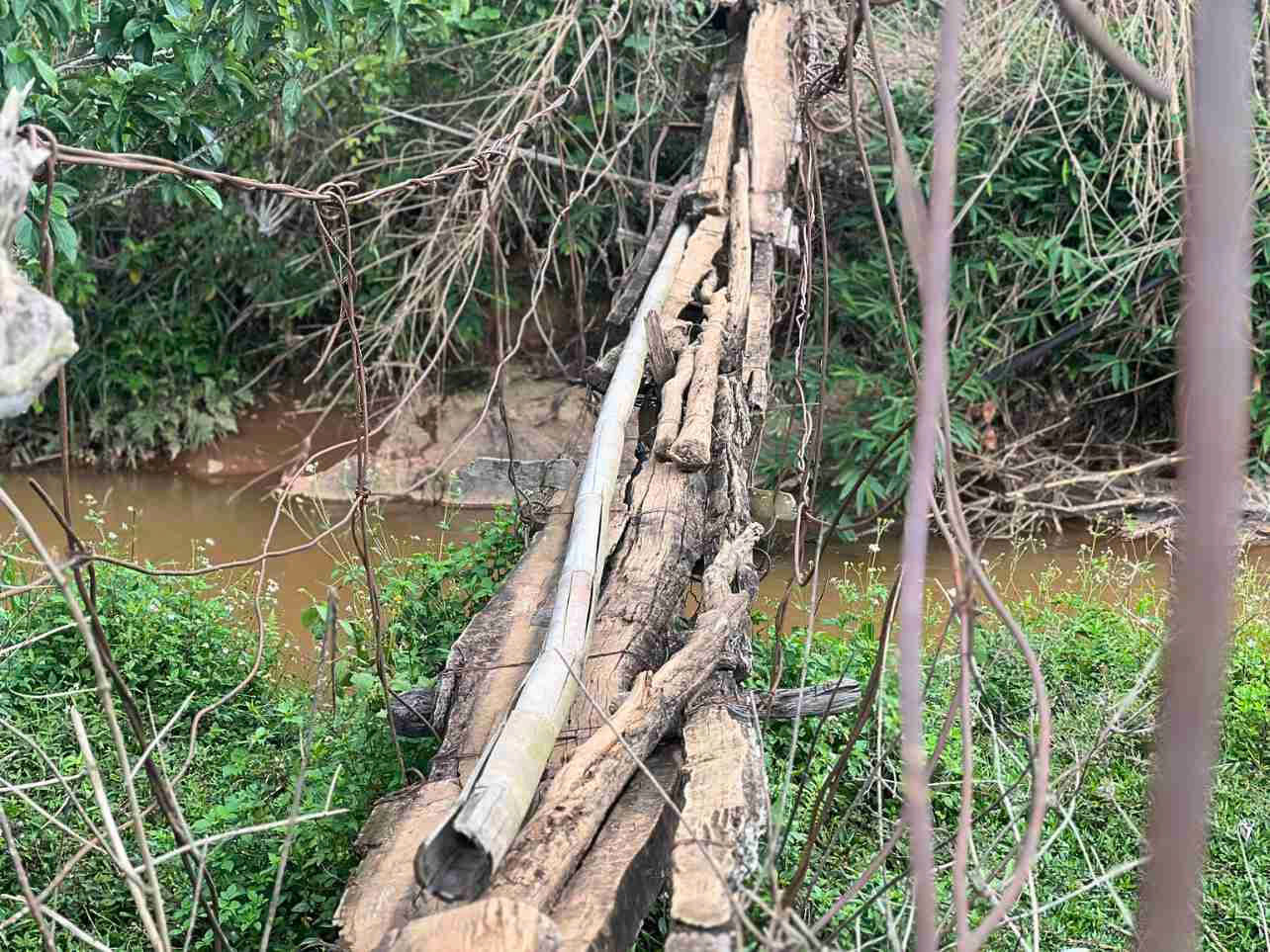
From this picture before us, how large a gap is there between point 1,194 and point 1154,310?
263 inches

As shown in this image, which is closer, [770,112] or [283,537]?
[770,112]

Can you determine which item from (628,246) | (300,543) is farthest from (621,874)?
(628,246)

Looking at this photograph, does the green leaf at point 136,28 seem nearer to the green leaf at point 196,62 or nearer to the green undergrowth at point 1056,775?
the green leaf at point 196,62

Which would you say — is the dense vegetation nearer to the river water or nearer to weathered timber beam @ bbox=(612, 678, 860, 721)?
the river water

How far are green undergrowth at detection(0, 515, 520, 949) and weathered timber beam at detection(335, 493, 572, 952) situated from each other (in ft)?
0.97

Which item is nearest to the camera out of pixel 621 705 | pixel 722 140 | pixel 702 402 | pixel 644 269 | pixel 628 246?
pixel 621 705

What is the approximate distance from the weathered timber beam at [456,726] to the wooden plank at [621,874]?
0.80ft

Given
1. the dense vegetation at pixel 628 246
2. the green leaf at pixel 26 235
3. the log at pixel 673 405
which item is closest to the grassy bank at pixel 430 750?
the log at pixel 673 405

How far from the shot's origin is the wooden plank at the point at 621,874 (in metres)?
1.45

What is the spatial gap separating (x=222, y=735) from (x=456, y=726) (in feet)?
6.03

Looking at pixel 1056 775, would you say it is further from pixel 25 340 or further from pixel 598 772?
pixel 25 340

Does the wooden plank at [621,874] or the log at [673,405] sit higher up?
the log at [673,405]

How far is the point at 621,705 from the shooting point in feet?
6.36

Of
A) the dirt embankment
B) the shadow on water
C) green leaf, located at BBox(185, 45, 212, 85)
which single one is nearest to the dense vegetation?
the dirt embankment
